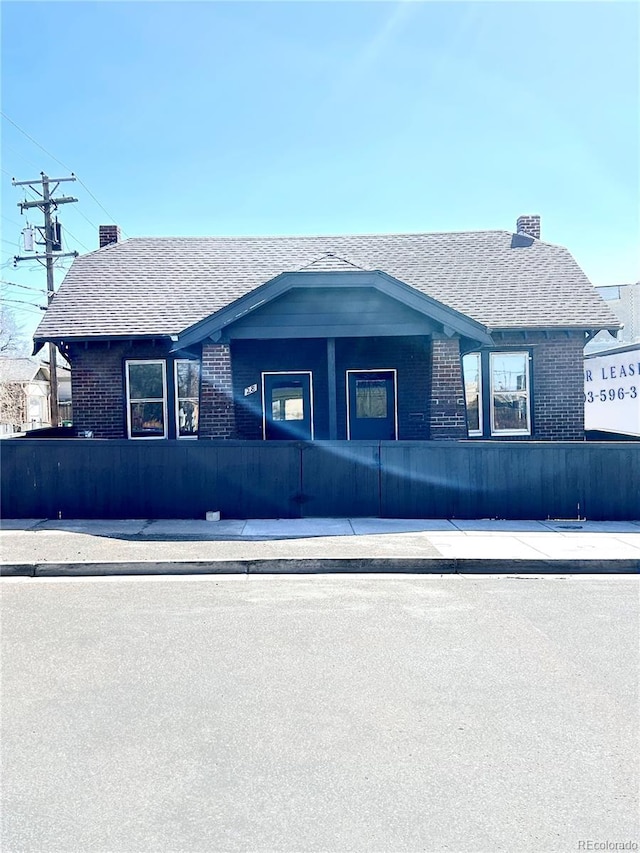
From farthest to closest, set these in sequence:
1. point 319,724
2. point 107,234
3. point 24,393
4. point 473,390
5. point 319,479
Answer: point 24,393
point 107,234
point 473,390
point 319,479
point 319,724

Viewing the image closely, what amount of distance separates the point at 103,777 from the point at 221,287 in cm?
1417

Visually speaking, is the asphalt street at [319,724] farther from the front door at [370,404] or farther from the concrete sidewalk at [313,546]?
the front door at [370,404]

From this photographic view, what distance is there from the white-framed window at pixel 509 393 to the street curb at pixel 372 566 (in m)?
7.60

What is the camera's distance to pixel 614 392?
18484mm

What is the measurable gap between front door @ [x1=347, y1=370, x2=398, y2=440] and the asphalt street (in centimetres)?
853

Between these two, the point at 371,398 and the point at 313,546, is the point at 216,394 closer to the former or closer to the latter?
the point at 371,398

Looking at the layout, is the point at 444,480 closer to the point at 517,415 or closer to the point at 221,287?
the point at 517,415

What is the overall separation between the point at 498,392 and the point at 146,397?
8.35m

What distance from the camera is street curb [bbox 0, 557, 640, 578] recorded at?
770 cm

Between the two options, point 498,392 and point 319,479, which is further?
point 498,392

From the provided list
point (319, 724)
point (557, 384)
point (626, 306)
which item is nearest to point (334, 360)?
point (557, 384)

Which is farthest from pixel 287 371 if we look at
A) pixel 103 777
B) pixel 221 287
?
pixel 103 777

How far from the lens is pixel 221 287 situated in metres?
16.3

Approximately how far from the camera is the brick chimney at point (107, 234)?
62.8 ft
